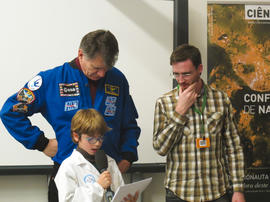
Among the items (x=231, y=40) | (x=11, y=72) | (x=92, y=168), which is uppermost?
(x=231, y=40)

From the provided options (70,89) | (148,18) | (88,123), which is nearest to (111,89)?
(70,89)

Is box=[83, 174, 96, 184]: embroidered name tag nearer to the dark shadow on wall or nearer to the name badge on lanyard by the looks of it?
the name badge on lanyard

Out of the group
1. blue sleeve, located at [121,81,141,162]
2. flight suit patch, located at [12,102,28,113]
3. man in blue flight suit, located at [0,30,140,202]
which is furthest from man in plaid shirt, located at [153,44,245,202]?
flight suit patch, located at [12,102,28,113]

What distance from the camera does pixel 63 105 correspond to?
1.98 meters

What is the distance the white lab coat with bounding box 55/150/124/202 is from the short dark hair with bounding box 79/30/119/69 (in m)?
0.50

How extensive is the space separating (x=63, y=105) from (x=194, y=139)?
750 millimetres

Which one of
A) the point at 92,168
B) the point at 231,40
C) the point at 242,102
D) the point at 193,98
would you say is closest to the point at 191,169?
the point at 193,98

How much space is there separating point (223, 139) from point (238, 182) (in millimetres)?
260

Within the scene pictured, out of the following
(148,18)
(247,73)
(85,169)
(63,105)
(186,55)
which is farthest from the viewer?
(247,73)

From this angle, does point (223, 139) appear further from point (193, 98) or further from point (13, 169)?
point (13, 169)

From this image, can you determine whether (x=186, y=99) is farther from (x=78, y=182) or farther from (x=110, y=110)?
(x=78, y=182)

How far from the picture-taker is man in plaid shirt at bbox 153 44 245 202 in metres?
2.03

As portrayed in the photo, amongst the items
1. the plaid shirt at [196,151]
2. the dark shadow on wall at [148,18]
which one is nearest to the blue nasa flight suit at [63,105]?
the plaid shirt at [196,151]

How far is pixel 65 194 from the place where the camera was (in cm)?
167
